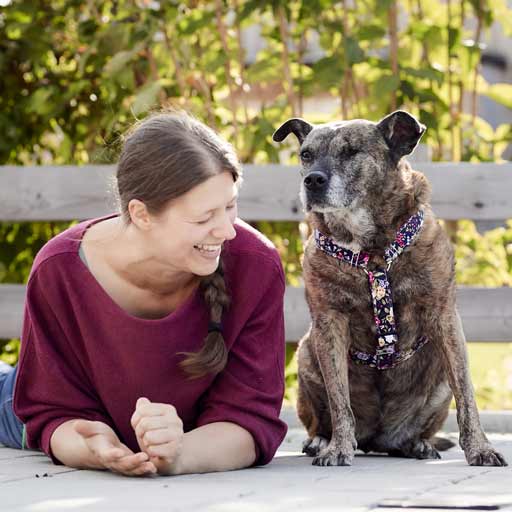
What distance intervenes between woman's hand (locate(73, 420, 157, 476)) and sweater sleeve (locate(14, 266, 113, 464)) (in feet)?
0.67

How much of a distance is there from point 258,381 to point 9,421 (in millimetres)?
1023

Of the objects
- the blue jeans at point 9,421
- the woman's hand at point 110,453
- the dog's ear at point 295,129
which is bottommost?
the blue jeans at point 9,421

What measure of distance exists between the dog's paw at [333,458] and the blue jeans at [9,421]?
1.00 meters

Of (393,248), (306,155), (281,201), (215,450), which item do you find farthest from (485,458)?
(281,201)

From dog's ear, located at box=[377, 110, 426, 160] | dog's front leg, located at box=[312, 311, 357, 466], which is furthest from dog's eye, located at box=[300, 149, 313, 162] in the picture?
dog's front leg, located at box=[312, 311, 357, 466]

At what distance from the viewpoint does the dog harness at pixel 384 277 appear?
3242 mm

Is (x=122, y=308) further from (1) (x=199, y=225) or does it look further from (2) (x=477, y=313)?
(2) (x=477, y=313)

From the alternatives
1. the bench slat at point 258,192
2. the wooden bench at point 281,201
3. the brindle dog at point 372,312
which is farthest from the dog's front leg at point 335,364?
the bench slat at point 258,192

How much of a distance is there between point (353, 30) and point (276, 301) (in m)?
2.60

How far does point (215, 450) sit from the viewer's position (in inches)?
111

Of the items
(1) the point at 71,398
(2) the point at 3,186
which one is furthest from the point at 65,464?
(2) the point at 3,186

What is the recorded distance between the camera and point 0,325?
469cm

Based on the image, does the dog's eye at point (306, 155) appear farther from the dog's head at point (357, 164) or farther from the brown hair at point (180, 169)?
the brown hair at point (180, 169)

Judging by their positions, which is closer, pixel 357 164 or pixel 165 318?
pixel 165 318
